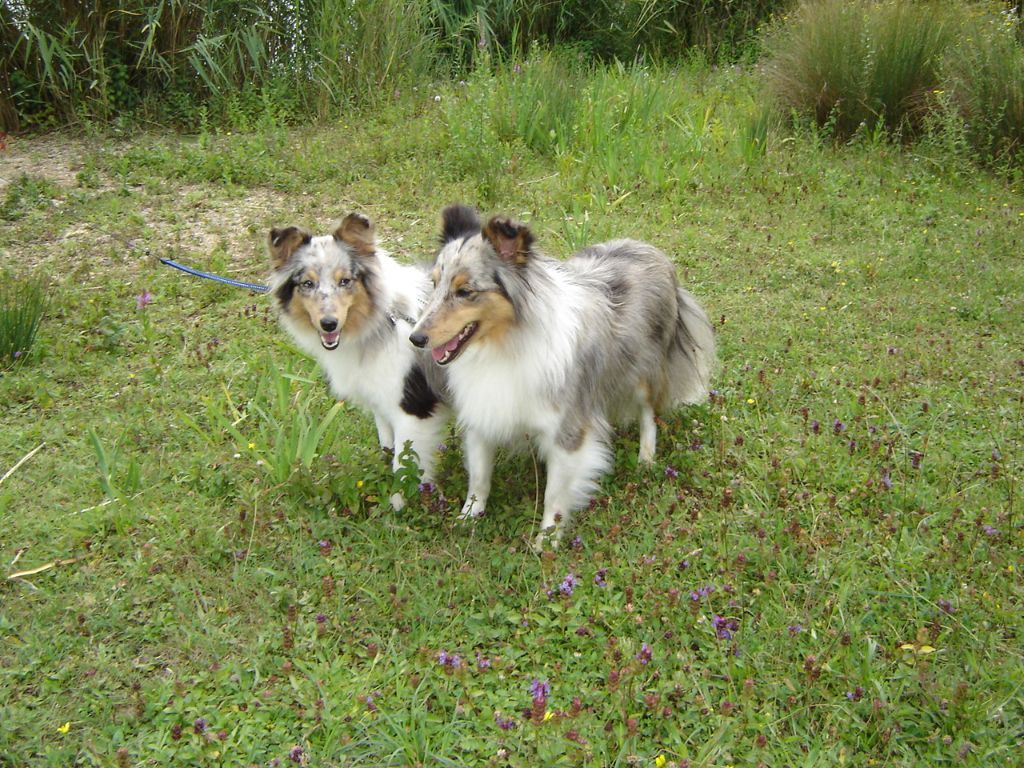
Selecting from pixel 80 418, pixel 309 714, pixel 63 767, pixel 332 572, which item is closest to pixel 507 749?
pixel 309 714

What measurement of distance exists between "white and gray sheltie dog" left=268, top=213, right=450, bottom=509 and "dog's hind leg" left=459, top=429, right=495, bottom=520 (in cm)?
22

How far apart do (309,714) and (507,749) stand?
0.66 m

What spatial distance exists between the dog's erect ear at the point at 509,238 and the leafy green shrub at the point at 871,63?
5544mm

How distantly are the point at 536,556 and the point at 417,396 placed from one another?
0.93m

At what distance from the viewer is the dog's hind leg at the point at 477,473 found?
390 centimetres

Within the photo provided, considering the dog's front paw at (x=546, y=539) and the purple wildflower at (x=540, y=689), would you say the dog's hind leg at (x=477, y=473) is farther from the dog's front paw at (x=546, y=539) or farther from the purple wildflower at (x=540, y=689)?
the purple wildflower at (x=540, y=689)

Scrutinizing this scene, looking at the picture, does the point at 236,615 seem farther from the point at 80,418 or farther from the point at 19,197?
the point at 19,197

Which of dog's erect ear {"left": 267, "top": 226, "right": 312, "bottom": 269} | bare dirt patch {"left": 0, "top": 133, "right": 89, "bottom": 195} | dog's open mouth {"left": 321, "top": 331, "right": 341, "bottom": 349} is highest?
dog's erect ear {"left": 267, "top": 226, "right": 312, "bottom": 269}

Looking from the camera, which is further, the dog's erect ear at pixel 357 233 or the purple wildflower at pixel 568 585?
the dog's erect ear at pixel 357 233

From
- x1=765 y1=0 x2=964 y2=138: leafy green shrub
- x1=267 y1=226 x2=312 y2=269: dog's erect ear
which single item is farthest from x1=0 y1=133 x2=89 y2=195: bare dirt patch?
x1=765 y1=0 x2=964 y2=138: leafy green shrub

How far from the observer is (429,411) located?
13.2 feet

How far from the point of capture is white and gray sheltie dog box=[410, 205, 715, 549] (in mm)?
3428

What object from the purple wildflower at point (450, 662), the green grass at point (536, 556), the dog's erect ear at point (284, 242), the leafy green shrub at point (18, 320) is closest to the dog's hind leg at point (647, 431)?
the green grass at point (536, 556)

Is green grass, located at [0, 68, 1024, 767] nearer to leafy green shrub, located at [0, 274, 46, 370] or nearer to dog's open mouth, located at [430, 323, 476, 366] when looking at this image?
leafy green shrub, located at [0, 274, 46, 370]
